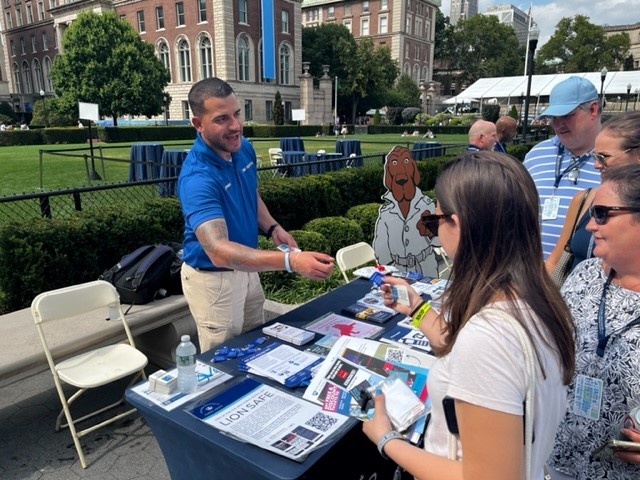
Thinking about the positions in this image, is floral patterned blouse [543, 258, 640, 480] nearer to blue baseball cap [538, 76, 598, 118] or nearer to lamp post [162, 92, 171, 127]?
blue baseball cap [538, 76, 598, 118]

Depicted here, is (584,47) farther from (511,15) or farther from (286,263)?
(511,15)

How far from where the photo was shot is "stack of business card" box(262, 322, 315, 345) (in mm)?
2412

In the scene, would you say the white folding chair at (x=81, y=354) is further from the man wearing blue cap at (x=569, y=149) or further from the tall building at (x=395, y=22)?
the tall building at (x=395, y=22)

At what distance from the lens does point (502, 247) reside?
115 centimetres

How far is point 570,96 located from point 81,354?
383cm

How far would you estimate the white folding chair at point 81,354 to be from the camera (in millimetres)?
2916

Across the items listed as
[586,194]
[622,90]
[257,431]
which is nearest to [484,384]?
[257,431]

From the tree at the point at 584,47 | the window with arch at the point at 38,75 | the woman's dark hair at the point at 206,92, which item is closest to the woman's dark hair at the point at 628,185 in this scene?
the woman's dark hair at the point at 206,92

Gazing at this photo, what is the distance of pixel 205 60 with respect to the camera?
165 feet

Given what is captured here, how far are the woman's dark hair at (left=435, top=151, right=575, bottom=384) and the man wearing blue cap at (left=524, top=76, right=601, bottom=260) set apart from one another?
2.08 m

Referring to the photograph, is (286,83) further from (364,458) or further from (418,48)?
(364,458)

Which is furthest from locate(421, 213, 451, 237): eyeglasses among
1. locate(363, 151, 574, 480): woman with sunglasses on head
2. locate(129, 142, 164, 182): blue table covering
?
locate(129, 142, 164, 182): blue table covering

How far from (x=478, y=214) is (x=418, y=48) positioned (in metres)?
84.8

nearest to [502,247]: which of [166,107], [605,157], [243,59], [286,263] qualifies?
[286,263]
